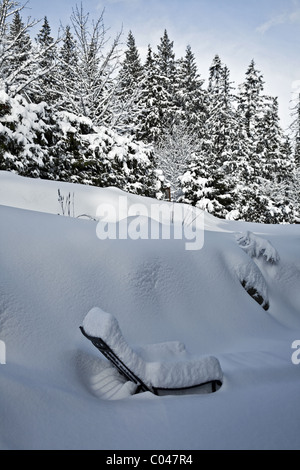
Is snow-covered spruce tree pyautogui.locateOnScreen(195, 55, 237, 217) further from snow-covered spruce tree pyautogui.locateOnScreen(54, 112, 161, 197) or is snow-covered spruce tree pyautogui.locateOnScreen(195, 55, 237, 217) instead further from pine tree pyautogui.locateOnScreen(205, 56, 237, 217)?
snow-covered spruce tree pyautogui.locateOnScreen(54, 112, 161, 197)

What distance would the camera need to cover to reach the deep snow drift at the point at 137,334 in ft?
3.55

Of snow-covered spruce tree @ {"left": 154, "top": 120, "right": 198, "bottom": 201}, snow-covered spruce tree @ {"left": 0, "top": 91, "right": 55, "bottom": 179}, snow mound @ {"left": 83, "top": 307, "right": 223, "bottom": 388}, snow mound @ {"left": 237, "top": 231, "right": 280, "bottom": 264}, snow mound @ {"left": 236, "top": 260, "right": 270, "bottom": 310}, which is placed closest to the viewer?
snow mound @ {"left": 83, "top": 307, "right": 223, "bottom": 388}

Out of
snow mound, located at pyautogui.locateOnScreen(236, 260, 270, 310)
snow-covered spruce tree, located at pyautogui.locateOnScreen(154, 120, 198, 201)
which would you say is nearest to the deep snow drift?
snow mound, located at pyautogui.locateOnScreen(236, 260, 270, 310)

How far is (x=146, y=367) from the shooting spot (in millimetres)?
1360

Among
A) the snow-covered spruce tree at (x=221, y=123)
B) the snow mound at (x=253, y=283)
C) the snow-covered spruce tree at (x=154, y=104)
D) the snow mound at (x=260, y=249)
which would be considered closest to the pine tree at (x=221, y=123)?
the snow-covered spruce tree at (x=221, y=123)

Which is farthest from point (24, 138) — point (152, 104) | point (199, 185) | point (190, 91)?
point (190, 91)

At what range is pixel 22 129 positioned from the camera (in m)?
6.63

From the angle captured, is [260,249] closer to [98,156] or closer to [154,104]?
[98,156]

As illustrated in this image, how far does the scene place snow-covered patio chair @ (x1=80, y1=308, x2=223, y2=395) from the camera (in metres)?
1.31

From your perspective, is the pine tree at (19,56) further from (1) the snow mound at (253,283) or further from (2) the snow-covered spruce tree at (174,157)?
(1) the snow mound at (253,283)

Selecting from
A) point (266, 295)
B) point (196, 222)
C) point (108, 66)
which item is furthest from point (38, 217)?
point (108, 66)

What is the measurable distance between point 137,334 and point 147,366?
1.20 ft

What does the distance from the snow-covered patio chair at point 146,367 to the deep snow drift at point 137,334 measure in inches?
1.9
